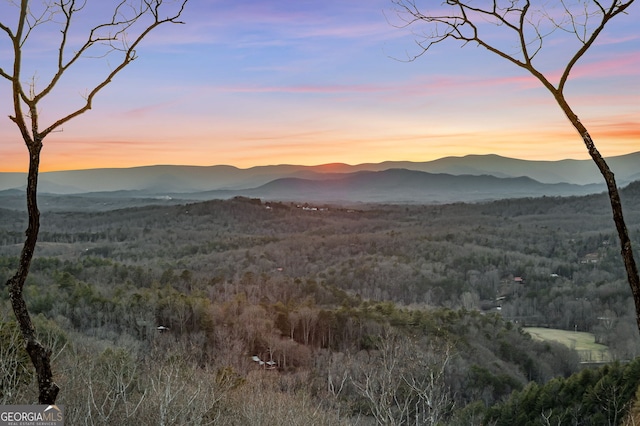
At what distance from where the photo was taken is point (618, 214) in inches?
252

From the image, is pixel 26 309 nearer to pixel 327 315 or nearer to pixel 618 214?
pixel 618 214

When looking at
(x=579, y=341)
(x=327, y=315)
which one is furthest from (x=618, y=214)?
(x=579, y=341)

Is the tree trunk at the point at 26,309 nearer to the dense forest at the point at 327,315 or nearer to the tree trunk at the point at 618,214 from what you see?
the dense forest at the point at 327,315

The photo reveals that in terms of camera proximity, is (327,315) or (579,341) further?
(579,341)

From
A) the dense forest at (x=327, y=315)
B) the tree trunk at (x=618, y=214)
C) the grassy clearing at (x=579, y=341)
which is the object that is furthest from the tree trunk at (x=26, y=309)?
the grassy clearing at (x=579, y=341)

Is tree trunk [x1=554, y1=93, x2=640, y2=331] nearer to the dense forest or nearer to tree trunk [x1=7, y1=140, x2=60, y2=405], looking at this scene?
the dense forest

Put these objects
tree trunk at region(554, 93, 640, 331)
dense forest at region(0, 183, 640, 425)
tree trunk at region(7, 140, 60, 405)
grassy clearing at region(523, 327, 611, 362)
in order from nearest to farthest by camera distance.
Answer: tree trunk at region(554, 93, 640, 331), tree trunk at region(7, 140, 60, 405), dense forest at region(0, 183, 640, 425), grassy clearing at region(523, 327, 611, 362)

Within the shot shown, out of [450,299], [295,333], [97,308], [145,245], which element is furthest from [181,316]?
[145,245]

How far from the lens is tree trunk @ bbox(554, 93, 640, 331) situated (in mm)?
6234

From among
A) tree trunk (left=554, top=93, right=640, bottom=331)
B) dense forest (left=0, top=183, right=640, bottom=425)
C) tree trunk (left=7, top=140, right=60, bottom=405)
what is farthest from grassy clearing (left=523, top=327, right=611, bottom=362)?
tree trunk (left=7, top=140, right=60, bottom=405)

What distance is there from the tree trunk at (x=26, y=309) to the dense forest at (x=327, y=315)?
11.3ft

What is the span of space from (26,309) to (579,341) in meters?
78.0

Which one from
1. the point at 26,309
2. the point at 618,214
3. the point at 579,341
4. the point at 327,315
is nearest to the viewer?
the point at 618,214

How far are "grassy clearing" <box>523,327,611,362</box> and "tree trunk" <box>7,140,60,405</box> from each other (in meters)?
65.0
